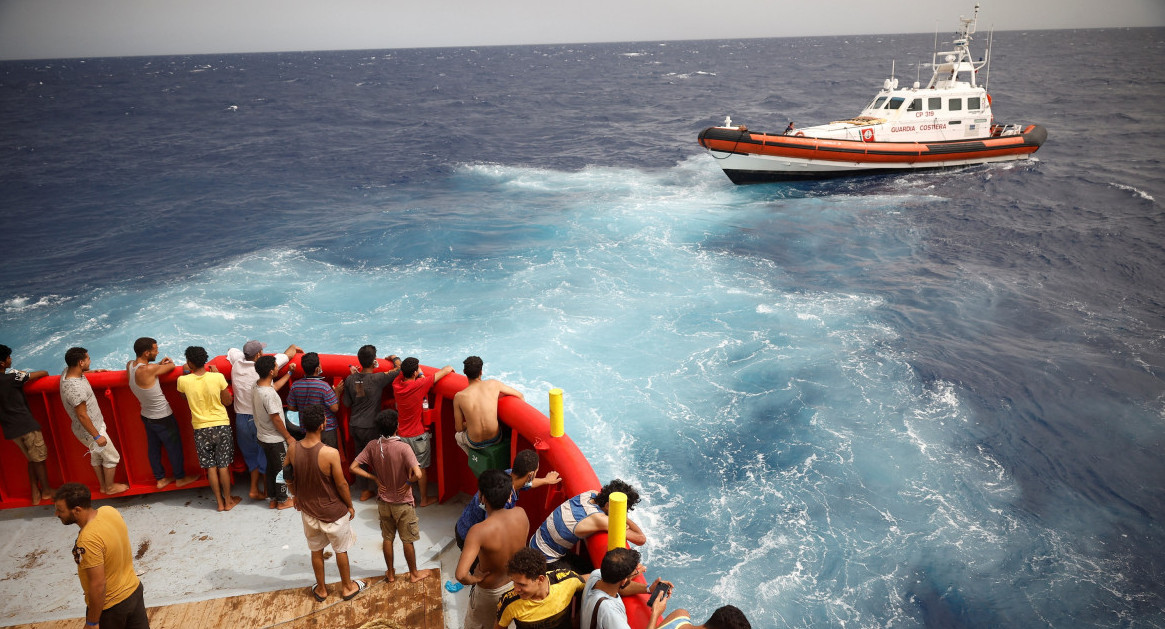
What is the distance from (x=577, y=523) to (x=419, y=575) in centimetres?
150

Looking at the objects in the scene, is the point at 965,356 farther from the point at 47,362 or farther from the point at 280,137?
the point at 280,137

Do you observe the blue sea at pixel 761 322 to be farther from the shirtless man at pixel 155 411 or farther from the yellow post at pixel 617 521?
the shirtless man at pixel 155 411

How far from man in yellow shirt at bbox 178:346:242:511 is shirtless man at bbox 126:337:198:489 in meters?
0.19

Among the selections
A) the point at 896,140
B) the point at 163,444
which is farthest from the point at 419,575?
the point at 896,140

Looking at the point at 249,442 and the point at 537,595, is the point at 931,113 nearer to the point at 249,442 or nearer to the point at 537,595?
the point at 249,442

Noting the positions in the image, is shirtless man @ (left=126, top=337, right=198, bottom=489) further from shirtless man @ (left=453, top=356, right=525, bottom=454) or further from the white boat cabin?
the white boat cabin

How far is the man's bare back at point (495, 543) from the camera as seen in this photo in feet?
13.0

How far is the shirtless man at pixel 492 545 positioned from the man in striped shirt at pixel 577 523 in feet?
0.55

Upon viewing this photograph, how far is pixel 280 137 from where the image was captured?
42.9 metres

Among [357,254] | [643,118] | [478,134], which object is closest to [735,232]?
[357,254]

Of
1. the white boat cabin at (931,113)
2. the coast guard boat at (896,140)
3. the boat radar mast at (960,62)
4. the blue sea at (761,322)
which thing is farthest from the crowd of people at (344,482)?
the boat radar mast at (960,62)

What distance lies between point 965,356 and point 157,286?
56.7ft

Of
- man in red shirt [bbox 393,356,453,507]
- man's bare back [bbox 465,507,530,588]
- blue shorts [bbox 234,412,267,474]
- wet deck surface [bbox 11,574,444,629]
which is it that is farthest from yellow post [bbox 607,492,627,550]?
blue shorts [bbox 234,412,267,474]

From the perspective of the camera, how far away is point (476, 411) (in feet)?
16.6
